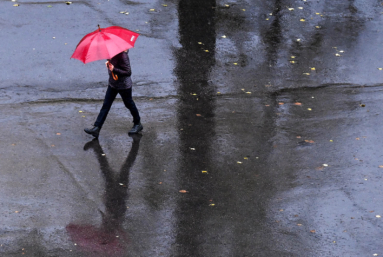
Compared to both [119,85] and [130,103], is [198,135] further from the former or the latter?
[119,85]

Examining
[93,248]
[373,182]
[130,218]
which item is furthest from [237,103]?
[93,248]

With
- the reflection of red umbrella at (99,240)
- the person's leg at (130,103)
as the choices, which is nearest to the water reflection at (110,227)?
the reflection of red umbrella at (99,240)

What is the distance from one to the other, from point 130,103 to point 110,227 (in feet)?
8.56

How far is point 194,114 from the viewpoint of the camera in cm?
903

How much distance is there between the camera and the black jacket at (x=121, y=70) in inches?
305

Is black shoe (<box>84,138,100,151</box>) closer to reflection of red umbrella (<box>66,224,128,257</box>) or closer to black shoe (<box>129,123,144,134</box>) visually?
black shoe (<box>129,123,144,134</box>)

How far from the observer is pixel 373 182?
7.34 meters

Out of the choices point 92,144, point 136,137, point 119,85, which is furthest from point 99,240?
point 119,85

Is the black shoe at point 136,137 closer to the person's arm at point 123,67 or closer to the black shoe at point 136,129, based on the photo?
the black shoe at point 136,129

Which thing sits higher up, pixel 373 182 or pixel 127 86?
pixel 127 86

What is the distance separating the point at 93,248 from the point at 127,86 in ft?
10.1

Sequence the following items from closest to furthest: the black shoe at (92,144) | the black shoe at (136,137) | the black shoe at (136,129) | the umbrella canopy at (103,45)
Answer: the umbrella canopy at (103,45) → the black shoe at (92,144) → the black shoe at (136,137) → the black shoe at (136,129)

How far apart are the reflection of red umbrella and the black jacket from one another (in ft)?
8.74

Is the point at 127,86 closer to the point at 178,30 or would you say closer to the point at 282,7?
the point at 178,30
